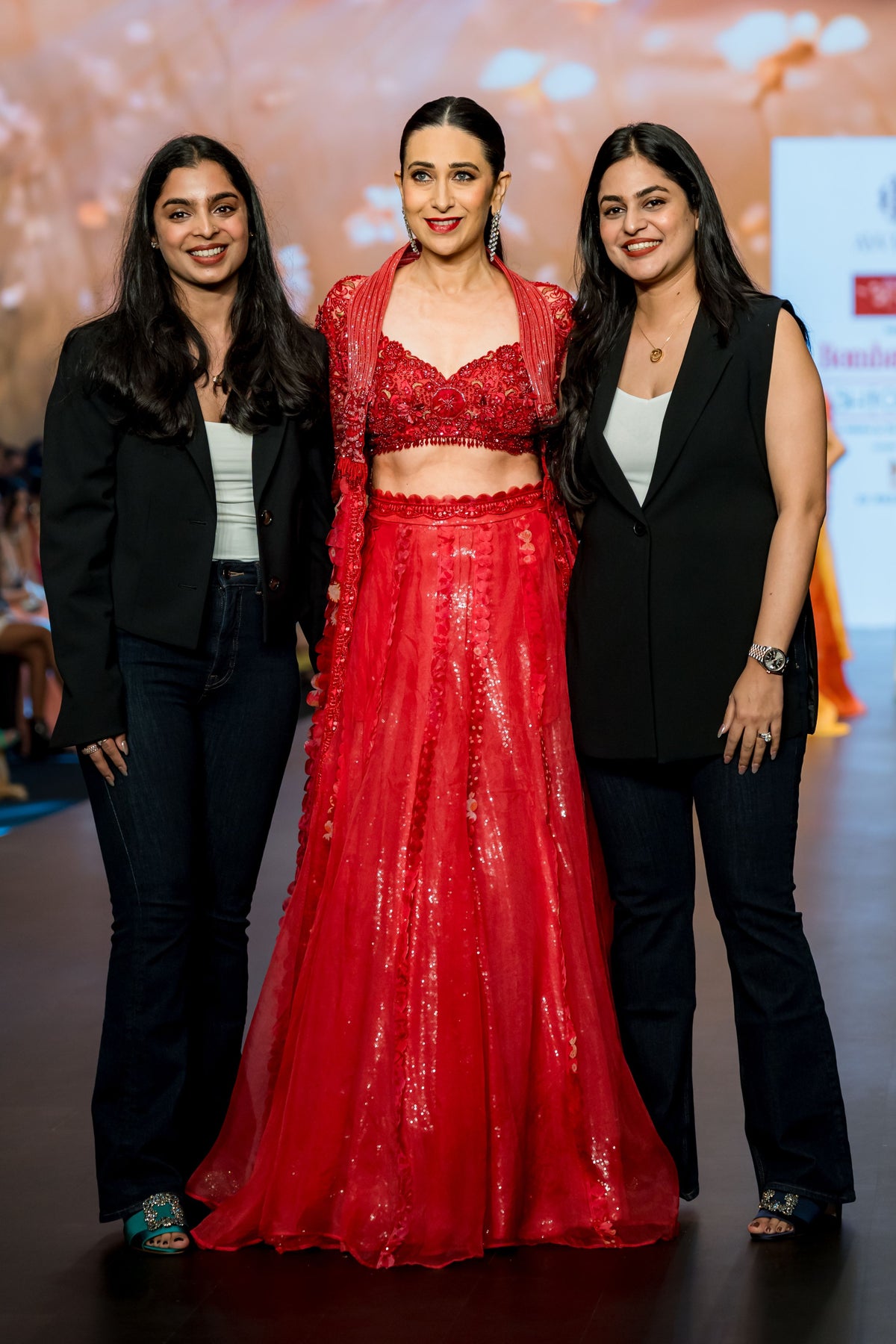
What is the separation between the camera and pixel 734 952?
221 cm

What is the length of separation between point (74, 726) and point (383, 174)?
7374 mm

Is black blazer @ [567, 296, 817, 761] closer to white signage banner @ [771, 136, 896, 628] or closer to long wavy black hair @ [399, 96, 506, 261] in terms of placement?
long wavy black hair @ [399, 96, 506, 261]

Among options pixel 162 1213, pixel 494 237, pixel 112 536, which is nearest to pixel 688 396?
pixel 494 237

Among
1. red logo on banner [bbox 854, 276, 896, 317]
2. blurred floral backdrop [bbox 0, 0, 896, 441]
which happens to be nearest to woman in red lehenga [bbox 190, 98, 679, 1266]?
blurred floral backdrop [bbox 0, 0, 896, 441]

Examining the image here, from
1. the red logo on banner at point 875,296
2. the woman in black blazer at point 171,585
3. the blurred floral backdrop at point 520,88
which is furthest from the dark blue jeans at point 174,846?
the red logo on banner at point 875,296

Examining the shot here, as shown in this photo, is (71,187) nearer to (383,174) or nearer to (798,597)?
(383,174)

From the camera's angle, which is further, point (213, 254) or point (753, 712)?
point (213, 254)

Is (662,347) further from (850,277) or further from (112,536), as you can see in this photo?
(850,277)

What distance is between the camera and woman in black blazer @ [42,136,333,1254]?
2223mm

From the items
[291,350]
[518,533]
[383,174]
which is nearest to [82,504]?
[291,350]

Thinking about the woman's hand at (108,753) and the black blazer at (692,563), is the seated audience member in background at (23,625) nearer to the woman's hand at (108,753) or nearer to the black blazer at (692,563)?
the woman's hand at (108,753)

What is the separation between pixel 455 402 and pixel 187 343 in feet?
1.19

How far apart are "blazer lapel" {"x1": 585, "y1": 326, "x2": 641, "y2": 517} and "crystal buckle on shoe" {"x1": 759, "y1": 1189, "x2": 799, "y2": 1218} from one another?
35.1 inches

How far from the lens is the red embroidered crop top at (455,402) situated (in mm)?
2311
